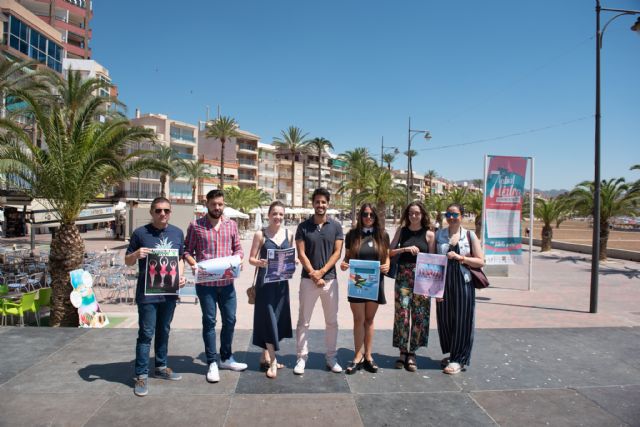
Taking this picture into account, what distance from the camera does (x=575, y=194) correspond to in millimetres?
22969

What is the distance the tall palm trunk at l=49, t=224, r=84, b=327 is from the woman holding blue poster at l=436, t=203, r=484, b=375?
6.28m

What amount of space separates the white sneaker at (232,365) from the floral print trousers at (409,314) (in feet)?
5.60

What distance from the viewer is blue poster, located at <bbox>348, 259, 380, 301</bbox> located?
4480 millimetres

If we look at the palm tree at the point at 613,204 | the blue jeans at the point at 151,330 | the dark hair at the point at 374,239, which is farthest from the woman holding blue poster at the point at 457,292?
the palm tree at the point at 613,204

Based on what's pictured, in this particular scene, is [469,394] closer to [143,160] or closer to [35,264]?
[143,160]

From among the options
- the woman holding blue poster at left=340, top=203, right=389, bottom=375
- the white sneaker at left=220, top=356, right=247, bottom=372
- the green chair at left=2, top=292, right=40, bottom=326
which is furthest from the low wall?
the green chair at left=2, top=292, right=40, bottom=326

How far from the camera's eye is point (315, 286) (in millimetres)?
4504

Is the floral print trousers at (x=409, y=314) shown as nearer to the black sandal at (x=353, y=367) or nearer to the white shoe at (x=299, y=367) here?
the black sandal at (x=353, y=367)

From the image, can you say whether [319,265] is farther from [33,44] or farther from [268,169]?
[268,169]

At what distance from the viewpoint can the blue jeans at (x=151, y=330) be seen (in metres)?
4.05

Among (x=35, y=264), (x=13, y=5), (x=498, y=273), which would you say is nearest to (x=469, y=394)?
(x=498, y=273)

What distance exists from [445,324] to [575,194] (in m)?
21.8

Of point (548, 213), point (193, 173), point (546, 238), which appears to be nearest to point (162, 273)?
point (546, 238)

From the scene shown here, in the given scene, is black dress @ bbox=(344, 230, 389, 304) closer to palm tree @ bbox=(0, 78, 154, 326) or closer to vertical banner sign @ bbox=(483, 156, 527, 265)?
palm tree @ bbox=(0, 78, 154, 326)
